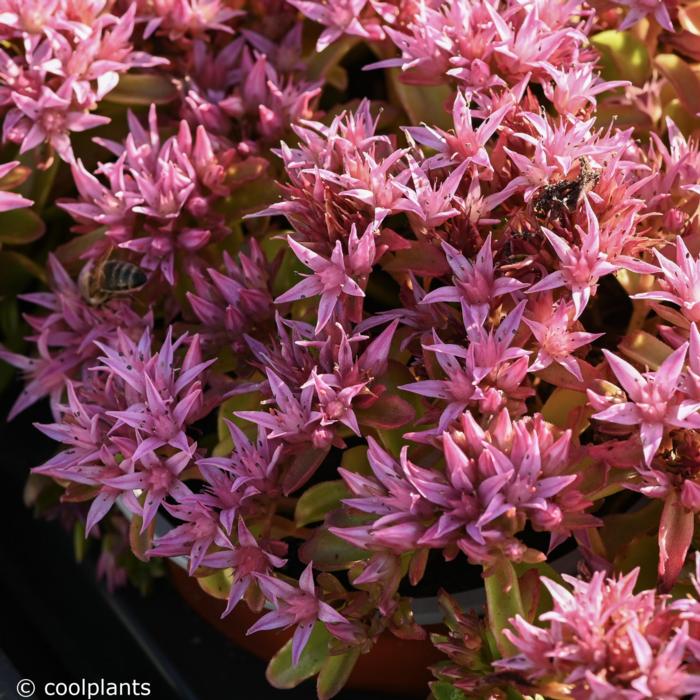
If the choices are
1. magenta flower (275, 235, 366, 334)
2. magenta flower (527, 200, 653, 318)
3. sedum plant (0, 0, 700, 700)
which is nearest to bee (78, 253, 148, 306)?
sedum plant (0, 0, 700, 700)

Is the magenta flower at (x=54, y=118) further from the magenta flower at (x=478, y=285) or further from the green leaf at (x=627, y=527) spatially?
the green leaf at (x=627, y=527)

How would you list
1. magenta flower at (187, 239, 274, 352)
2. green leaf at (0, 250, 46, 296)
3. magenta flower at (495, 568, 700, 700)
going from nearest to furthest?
magenta flower at (495, 568, 700, 700) < magenta flower at (187, 239, 274, 352) < green leaf at (0, 250, 46, 296)

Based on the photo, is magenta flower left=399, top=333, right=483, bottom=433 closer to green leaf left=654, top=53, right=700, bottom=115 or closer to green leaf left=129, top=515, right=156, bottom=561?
green leaf left=129, top=515, right=156, bottom=561

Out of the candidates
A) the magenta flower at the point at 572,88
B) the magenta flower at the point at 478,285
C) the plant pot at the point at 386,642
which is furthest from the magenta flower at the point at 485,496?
the magenta flower at the point at 572,88

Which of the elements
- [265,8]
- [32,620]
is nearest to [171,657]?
[32,620]

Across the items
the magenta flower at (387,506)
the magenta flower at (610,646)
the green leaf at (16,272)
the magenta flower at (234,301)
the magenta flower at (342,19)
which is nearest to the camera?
the magenta flower at (610,646)

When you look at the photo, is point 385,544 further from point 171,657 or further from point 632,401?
point 171,657
